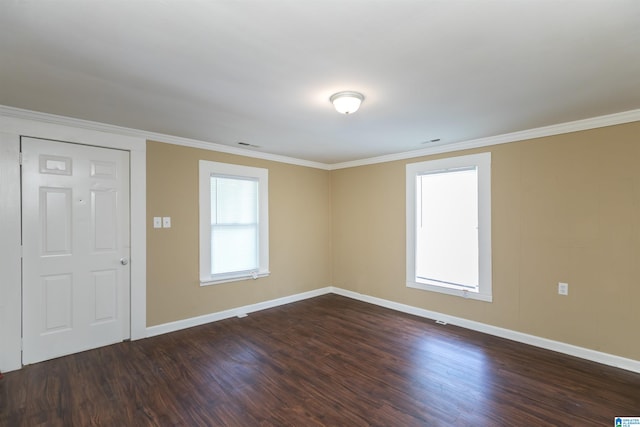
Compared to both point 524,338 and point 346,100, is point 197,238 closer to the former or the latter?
point 346,100

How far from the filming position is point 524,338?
3416 millimetres

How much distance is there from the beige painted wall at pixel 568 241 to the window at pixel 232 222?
2636 millimetres

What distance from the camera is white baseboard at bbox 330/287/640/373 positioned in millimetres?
2863

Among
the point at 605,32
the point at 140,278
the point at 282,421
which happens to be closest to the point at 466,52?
the point at 605,32

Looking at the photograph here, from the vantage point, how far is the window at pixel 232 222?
13.3 feet

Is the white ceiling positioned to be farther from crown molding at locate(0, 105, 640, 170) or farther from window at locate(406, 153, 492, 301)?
window at locate(406, 153, 492, 301)

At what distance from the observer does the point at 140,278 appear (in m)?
3.51

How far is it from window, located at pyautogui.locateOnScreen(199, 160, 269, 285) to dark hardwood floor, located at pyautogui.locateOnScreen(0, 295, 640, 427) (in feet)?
3.18

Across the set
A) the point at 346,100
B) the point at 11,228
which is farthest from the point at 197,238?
the point at 346,100

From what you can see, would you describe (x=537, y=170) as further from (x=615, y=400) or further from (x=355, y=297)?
(x=355, y=297)

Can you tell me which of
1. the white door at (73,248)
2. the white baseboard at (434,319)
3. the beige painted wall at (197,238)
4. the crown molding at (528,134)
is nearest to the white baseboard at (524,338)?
the white baseboard at (434,319)

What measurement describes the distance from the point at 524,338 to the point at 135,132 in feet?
16.4

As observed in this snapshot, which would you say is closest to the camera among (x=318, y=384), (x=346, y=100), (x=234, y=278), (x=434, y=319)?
(x=346, y=100)

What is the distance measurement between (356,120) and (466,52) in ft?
4.52
